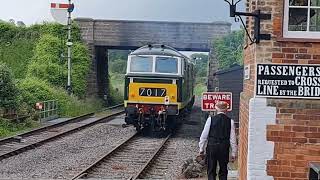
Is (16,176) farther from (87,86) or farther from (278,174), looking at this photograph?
(87,86)

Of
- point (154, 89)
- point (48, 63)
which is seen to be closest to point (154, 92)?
point (154, 89)

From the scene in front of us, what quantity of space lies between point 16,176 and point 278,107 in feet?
20.8

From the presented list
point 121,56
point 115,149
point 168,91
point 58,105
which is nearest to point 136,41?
point 58,105

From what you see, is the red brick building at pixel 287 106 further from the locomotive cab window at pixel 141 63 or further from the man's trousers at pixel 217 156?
the locomotive cab window at pixel 141 63

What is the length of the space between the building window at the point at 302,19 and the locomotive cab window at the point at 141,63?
1300 cm

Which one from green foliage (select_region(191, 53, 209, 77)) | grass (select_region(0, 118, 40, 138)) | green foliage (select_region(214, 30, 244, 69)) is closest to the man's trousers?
grass (select_region(0, 118, 40, 138))

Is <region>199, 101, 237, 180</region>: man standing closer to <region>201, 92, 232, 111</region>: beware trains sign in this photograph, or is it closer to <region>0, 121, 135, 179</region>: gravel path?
<region>0, 121, 135, 179</region>: gravel path

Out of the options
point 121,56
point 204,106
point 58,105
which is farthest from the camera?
point 121,56

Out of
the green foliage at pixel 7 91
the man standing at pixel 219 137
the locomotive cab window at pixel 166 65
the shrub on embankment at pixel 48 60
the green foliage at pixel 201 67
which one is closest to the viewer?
the man standing at pixel 219 137

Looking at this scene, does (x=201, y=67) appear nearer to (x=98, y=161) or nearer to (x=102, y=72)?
(x=102, y=72)

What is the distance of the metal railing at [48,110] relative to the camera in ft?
81.2

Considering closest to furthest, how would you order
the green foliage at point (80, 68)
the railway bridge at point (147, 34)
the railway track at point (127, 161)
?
the railway track at point (127, 161) < the green foliage at point (80, 68) < the railway bridge at point (147, 34)

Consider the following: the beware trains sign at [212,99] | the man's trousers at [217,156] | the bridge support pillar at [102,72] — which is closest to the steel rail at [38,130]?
the beware trains sign at [212,99]

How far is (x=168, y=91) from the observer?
19.4 m
